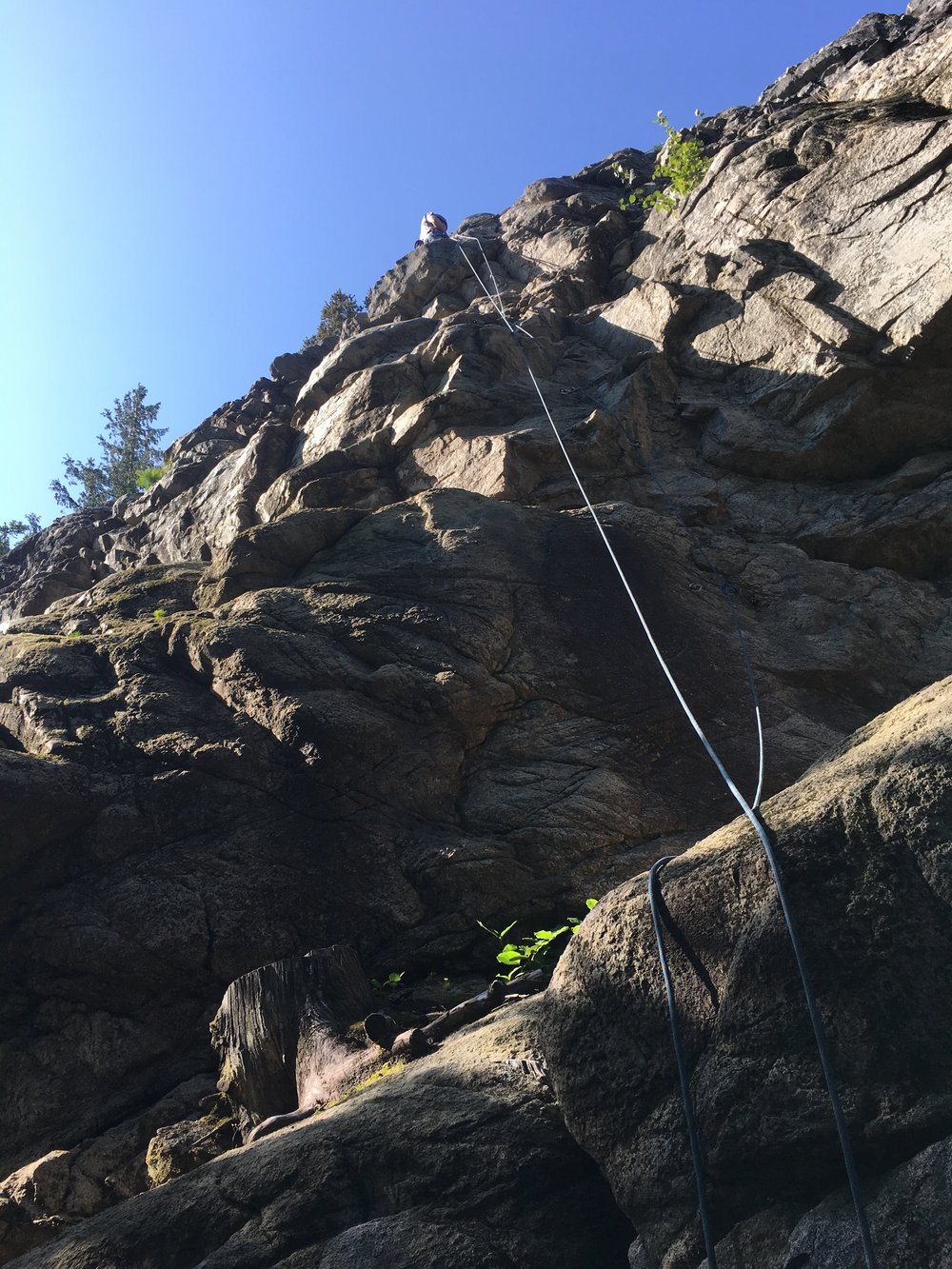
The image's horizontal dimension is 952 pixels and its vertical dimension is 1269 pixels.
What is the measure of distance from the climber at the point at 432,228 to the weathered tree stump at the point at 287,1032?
2099 cm

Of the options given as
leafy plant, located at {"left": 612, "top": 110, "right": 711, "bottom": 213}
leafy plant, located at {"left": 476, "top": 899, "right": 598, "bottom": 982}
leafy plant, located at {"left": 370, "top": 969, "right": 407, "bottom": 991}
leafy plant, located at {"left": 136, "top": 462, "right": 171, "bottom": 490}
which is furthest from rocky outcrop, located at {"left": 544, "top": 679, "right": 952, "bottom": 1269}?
leafy plant, located at {"left": 136, "top": 462, "right": 171, "bottom": 490}

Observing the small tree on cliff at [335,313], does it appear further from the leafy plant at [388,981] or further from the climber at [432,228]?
the leafy plant at [388,981]

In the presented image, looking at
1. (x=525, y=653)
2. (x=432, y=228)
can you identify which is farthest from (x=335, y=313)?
(x=525, y=653)

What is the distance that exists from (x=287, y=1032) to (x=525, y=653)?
13.7ft

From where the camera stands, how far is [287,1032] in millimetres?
6047

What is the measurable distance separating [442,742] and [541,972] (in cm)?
267

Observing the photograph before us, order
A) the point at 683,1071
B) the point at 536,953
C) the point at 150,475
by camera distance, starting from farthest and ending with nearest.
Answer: the point at 150,475
the point at 536,953
the point at 683,1071

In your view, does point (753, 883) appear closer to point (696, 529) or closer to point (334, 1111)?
point (334, 1111)

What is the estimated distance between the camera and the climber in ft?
79.3

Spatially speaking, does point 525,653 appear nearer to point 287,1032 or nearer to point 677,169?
point 287,1032

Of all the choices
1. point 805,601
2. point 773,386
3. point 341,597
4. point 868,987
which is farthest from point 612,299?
point 868,987

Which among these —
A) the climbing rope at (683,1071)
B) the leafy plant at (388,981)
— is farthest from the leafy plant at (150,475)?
the climbing rope at (683,1071)

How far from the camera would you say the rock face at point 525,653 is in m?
6.83

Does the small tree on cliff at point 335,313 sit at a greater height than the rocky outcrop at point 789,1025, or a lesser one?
greater
